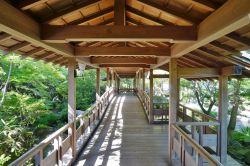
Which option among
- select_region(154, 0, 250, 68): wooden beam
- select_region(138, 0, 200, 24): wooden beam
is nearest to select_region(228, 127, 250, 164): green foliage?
select_region(154, 0, 250, 68): wooden beam

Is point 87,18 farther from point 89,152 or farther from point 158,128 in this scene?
point 158,128

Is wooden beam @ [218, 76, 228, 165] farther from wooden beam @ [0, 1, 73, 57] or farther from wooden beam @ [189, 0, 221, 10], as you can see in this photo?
wooden beam @ [0, 1, 73, 57]

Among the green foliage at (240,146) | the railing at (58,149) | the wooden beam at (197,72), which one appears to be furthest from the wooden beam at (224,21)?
the green foliage at (240,146)

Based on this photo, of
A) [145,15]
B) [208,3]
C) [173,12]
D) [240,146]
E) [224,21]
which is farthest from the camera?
[240,146]

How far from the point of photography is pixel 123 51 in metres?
6.18

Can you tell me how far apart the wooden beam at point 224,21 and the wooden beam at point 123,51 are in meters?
1.97

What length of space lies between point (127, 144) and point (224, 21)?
18.7ft

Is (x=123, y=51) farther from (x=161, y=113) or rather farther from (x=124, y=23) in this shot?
(x=161, y=113)

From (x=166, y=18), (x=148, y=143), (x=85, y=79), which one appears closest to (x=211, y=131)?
(x=148, y=143)

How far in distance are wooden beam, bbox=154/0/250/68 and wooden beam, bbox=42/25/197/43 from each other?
288 mm

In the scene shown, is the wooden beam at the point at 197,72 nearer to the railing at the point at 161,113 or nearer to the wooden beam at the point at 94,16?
the wooden beam at the point at 94,16

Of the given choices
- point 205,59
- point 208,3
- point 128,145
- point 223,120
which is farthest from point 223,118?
point 208,3

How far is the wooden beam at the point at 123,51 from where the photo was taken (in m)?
5.99

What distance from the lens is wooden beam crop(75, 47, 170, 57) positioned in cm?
599
